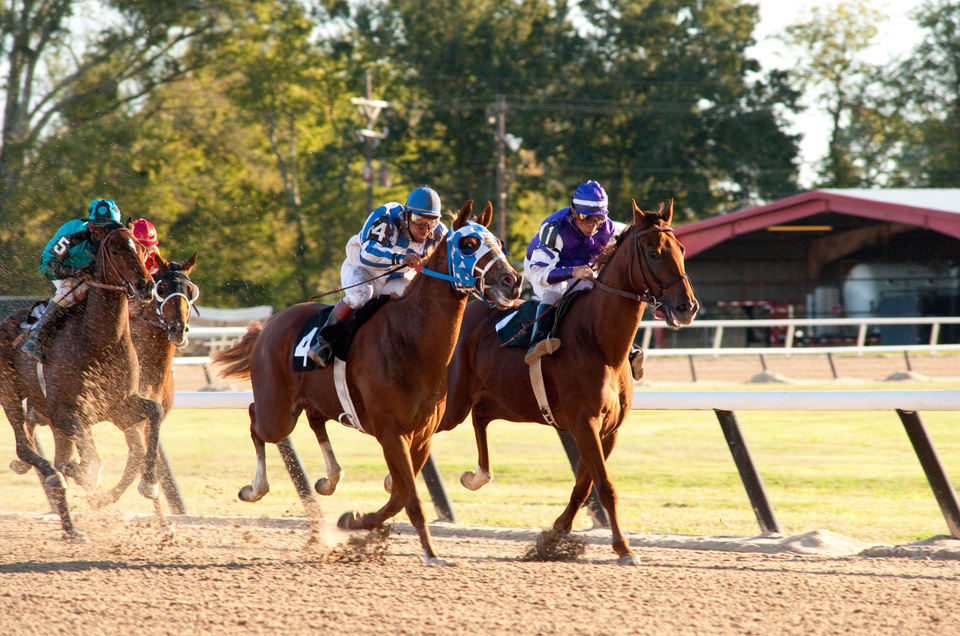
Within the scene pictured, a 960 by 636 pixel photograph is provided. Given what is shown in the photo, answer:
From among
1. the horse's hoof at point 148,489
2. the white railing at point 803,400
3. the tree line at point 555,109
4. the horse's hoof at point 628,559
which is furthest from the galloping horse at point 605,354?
the tree line at point 555,109

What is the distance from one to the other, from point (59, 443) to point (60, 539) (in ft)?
2.12

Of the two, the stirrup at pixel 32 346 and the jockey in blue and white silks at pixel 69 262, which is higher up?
the jockey in blue and white silks at pixel 69 262

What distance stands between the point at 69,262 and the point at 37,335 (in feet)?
1.72

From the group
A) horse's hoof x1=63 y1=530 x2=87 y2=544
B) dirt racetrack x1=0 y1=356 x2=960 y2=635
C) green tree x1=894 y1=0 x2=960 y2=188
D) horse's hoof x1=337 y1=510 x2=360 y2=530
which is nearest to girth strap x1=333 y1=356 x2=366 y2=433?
horse's hoof x1=337 y1=510 x2=360 y2=530

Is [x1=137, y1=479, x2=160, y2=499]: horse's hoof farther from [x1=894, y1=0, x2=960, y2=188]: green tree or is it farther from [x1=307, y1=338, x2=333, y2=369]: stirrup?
[x1=894, y1=0, x2=960, y2=188]: green tree

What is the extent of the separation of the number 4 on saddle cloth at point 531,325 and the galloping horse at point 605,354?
0.05m

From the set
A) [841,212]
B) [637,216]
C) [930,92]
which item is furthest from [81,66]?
[930,92]

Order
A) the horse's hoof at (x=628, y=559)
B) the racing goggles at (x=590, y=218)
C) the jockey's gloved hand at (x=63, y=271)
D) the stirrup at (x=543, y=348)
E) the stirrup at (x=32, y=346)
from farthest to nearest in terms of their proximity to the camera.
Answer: the jockey's gloved hand at (x=63, y=271)
the stirrup at (x=32, y=346)
the racing goggles at (x=590, y=218)
the stirrup at (x=543, y=348)
the horse's hoof at (x=628, y=559)

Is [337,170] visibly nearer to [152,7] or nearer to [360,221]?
[360,221]

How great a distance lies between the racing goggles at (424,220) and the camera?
19.4ft

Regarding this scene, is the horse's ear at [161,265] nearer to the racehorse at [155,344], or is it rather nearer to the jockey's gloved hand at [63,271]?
the racehorse at [155,344]

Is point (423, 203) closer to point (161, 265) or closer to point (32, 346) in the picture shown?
point (161, 265)

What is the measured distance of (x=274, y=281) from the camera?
38.5 m

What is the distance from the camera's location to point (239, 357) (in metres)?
7.69
